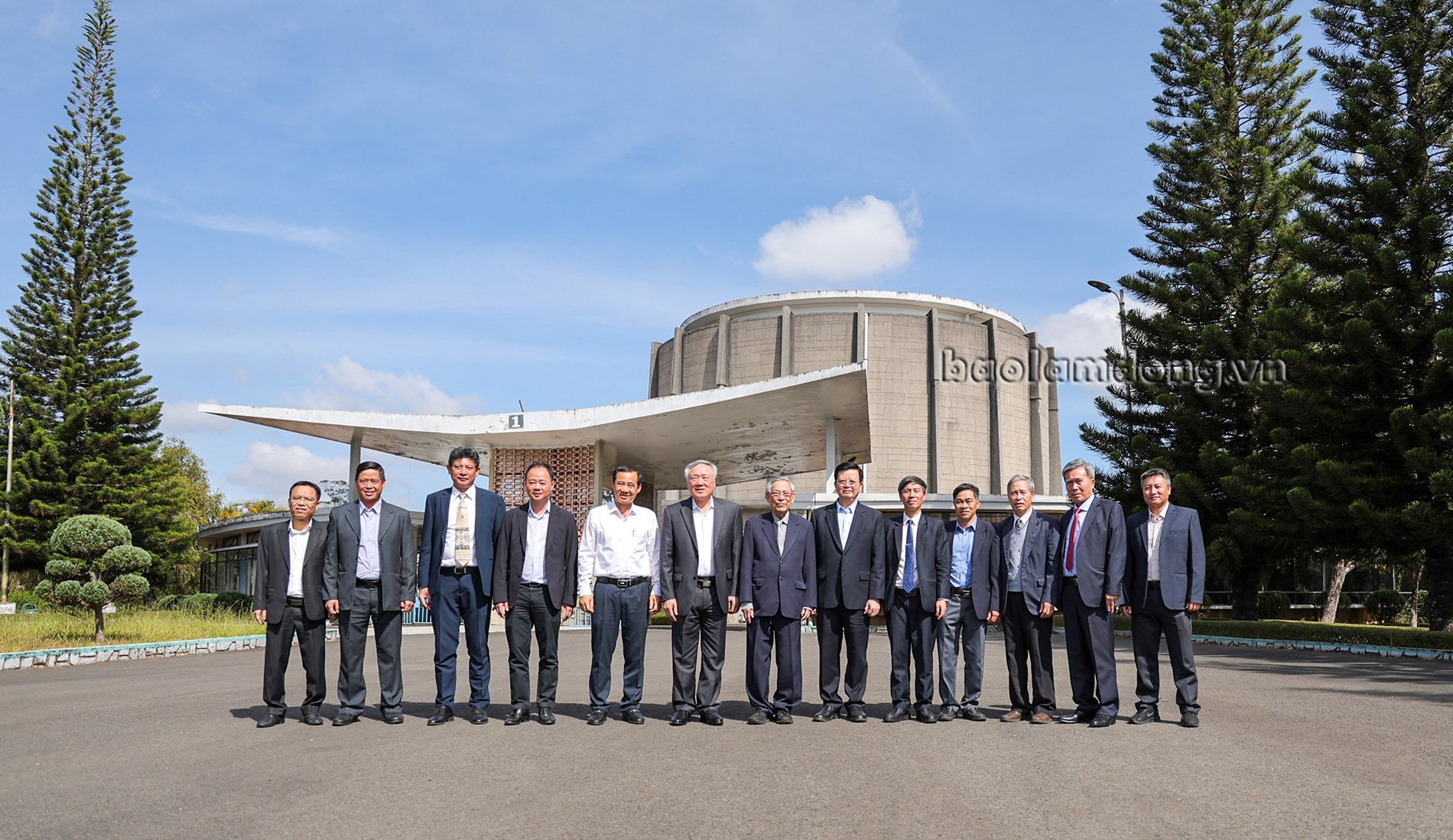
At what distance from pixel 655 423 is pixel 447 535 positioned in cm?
1272

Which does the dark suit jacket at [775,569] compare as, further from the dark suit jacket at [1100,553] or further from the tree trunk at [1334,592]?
the tree trunk at [1334,592]

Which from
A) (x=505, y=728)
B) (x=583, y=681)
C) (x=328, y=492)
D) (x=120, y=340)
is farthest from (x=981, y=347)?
(x=505, y=728)

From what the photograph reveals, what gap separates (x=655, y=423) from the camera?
1866 cm

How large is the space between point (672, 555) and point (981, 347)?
36.1 metres

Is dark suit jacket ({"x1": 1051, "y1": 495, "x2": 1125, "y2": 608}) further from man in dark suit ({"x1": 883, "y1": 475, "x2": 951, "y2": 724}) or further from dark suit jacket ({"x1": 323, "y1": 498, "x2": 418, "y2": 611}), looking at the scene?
dark suit jacket ({"x1": 323, "y1": 498, "x2": 418, "y2": 611})

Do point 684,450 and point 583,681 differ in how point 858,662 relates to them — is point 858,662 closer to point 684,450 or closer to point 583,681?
point 583,681

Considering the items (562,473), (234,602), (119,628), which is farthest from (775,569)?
(234,602)

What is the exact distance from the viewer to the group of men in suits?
5.91 metres

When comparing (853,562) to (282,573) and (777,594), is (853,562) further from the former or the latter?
(282,573)

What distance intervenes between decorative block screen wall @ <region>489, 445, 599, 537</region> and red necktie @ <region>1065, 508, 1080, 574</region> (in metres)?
14.2

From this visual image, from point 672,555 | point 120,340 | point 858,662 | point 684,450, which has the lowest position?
point 858,662

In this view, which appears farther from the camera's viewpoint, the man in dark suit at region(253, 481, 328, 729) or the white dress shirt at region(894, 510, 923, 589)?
the white dress shirt at region(894, 510, 923, 589)

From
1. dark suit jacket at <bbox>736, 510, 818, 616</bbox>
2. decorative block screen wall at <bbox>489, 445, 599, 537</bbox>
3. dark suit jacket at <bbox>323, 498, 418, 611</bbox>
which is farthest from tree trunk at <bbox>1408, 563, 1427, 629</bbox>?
dark suit jacket at <bbox>323, 498, 418, 611</bbox>

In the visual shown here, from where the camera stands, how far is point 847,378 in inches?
A: 642
